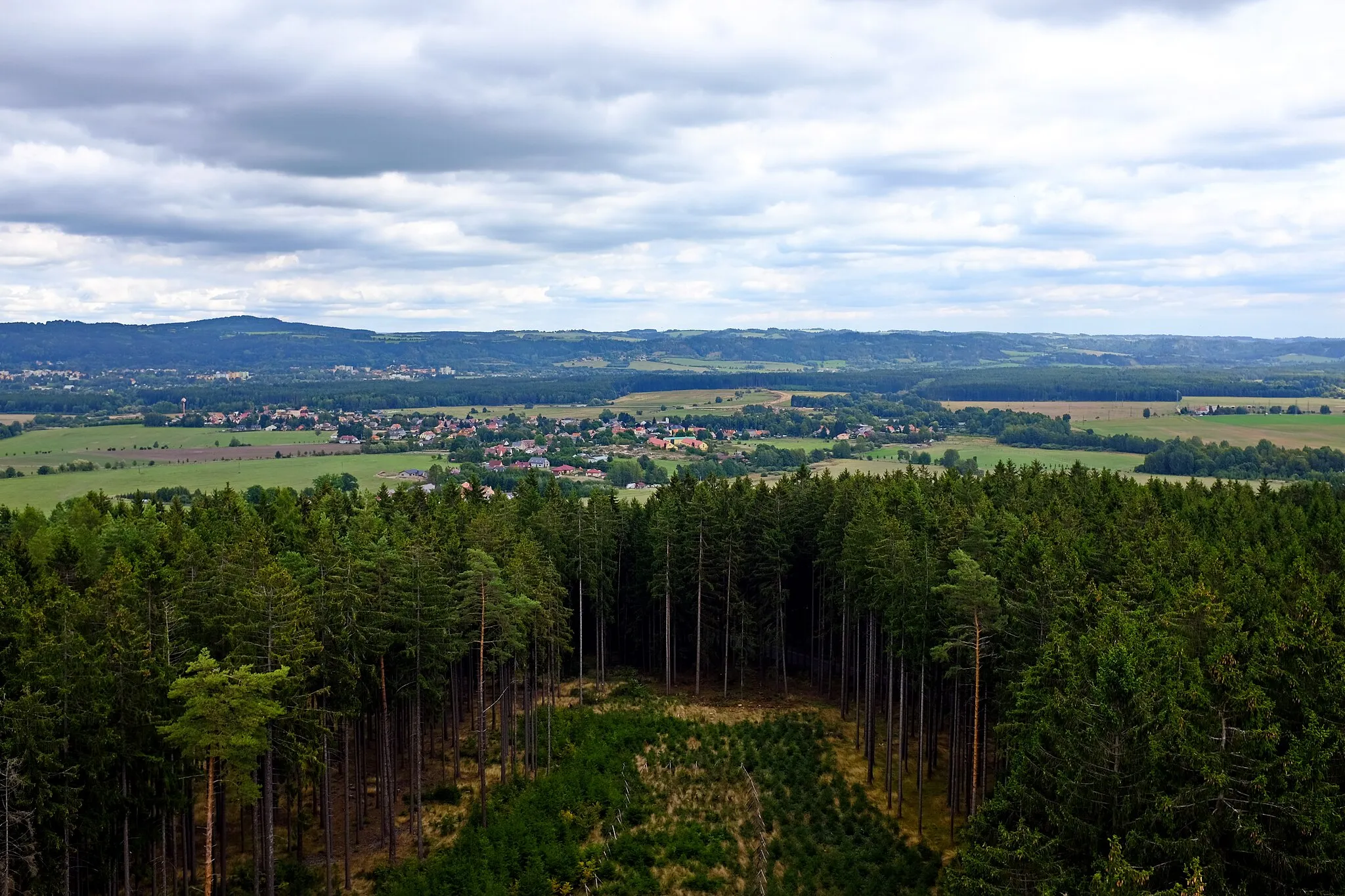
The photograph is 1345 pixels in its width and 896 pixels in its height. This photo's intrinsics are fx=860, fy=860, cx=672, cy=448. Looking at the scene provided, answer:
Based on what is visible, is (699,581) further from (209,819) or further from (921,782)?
(209,819)

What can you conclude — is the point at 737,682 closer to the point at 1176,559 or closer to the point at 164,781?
the point at 1176,559

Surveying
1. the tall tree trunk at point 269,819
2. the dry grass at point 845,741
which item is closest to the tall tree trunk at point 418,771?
the tall tree trunk at point 269,819

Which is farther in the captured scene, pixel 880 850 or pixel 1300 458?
pixel 1300 458

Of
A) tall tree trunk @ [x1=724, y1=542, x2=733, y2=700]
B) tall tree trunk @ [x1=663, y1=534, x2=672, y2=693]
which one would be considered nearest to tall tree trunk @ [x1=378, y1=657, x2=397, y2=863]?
tall tree trunk @ [x1=663, y1=534, x2=672, y2=693]

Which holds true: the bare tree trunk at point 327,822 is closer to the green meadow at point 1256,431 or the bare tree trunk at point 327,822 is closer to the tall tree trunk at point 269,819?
the tall tree trunk at point 269,819


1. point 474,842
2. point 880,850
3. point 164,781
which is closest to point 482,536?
point 474,842

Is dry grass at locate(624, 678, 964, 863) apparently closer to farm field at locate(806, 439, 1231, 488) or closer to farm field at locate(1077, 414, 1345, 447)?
farm field at locate(806, 439, 1231, 488)

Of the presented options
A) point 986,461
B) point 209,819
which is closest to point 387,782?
point 209,819
